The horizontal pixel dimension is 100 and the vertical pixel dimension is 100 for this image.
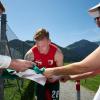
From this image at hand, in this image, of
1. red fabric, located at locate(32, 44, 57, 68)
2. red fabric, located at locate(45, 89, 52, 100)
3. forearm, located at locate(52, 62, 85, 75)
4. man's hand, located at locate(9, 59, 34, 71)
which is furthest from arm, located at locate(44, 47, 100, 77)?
red fabric, located at locate(45, 89, 52, 100)

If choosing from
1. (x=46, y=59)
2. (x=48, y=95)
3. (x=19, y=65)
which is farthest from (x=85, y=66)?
(x=48, y=95)

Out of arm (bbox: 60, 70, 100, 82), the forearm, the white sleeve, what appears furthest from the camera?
arm (bbox: 60, 70, 100, 82)

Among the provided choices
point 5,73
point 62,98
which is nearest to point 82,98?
point 62,98

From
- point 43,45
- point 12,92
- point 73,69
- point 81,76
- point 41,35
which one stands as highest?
point 41,35

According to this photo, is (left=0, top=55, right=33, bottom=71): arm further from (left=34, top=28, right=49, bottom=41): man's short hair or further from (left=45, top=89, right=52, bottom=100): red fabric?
(left=45, top=89, right=52, bottom=100): red fabric

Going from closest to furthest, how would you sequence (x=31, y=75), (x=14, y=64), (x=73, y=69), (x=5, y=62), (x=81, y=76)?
(x=73, y=69) < (x=5, y=62) < (x=14, y=64) < (x=31, y=75) < (x=81, y=76)

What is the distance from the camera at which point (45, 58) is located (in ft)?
30.9

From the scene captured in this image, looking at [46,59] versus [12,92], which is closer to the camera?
[46,59]

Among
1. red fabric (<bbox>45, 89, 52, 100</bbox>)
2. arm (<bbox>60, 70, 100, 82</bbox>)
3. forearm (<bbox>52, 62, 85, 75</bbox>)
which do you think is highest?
forearm (<bbox>52, 62, 85, 75</bbox>)

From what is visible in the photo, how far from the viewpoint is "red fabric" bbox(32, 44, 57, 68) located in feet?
30.6

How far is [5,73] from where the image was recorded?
7.64 m

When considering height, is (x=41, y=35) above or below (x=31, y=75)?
above

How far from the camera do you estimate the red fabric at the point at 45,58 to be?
9.33m

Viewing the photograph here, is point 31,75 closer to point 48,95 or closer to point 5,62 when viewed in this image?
point 5,62
